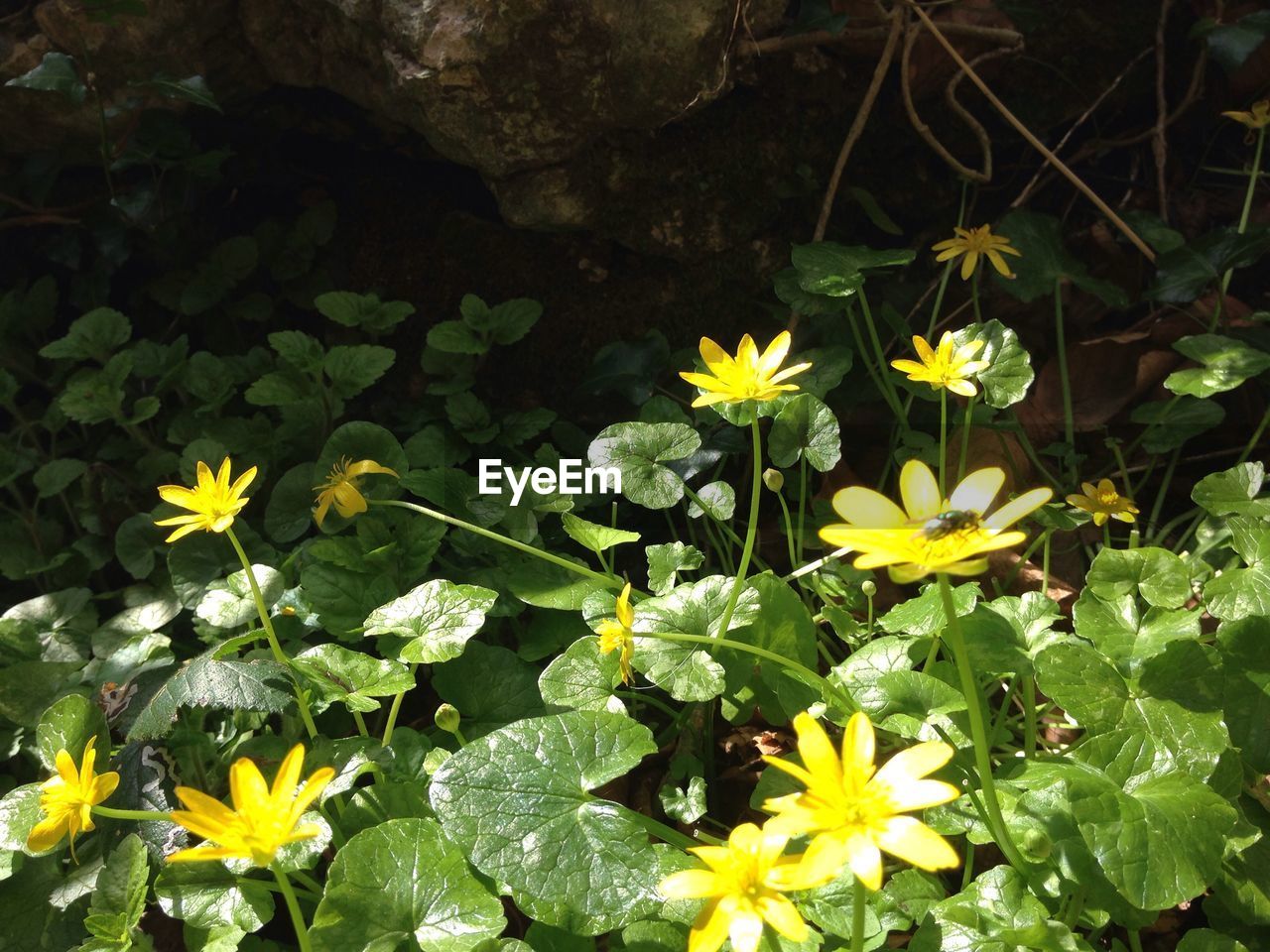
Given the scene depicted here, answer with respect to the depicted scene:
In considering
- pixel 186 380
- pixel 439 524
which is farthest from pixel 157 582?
pixel 439 524

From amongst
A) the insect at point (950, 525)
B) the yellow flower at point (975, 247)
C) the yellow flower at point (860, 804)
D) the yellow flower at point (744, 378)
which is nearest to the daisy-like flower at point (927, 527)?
the insect at point (950, 525)

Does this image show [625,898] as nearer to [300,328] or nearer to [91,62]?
[300,328]

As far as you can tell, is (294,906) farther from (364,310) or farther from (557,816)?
(364,310)

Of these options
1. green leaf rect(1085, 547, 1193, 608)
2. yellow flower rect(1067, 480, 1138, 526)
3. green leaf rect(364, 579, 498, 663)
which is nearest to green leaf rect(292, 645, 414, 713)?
green leaf rect(364, 579, 498, 663)

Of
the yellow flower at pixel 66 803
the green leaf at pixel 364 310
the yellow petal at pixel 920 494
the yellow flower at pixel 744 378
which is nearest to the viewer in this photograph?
the yellow petal at pixel 920 494

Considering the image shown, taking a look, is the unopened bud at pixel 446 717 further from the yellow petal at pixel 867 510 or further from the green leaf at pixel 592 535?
the yellow petal at pixel 867 510
